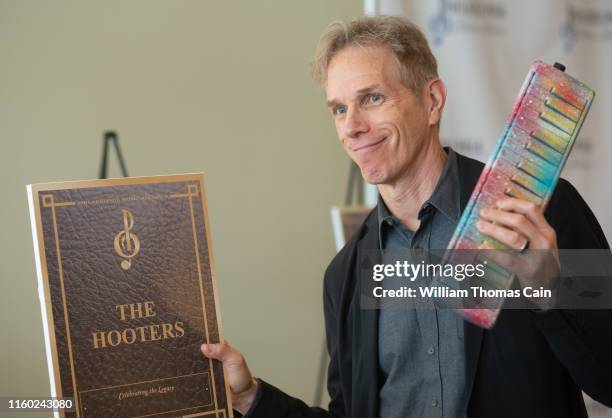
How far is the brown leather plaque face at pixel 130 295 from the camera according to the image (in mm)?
1338

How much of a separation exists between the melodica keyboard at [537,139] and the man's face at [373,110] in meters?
0.46

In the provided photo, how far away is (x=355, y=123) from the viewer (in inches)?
64.3

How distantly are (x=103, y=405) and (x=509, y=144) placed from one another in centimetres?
89

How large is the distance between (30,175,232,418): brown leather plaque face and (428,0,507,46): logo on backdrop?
2.20 meters

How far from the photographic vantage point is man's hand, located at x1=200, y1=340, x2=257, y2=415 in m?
1.44

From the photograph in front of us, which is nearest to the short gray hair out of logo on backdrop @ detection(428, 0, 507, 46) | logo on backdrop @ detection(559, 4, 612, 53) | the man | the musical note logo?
the man

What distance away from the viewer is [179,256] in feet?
4.70

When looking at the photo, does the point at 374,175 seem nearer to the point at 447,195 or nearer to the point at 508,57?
the point at 447,195

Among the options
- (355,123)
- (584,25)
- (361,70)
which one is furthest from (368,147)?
(584,25)

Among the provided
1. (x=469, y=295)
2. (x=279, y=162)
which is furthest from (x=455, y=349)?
(x=279, y=162)

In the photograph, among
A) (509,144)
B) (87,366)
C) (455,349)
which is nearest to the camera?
(509,144)

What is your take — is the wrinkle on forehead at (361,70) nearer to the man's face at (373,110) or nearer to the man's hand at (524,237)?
the man's face at (373,110)

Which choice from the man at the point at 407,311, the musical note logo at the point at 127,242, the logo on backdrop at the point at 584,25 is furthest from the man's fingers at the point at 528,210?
the logo on backdrop at the point at 584,25

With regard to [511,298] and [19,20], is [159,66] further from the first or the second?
[511,298]
